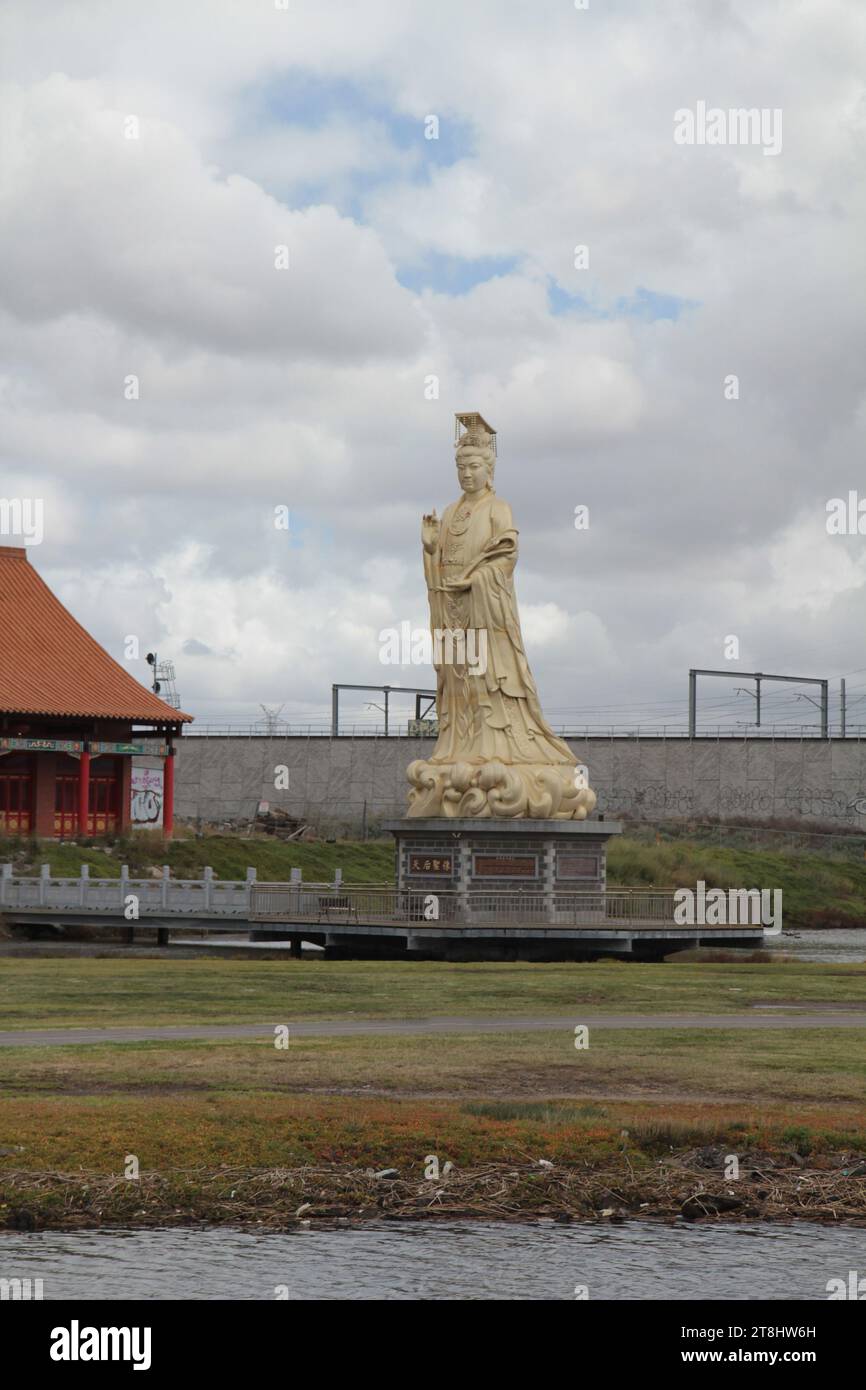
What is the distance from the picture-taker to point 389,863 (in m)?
78.1

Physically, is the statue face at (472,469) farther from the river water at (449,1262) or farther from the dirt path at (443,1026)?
the river water at (449,1262)

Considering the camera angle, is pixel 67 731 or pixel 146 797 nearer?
pixel 67 731

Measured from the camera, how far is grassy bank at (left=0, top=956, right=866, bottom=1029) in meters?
29.3

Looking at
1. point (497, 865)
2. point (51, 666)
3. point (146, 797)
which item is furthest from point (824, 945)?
point (146, 797)

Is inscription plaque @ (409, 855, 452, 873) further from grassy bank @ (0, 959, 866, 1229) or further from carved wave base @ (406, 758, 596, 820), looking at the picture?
grassy bank @ (0, 959, 866, 1229)

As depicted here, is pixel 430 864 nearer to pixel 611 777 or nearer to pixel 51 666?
pixel 51 666

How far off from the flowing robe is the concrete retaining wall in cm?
4428

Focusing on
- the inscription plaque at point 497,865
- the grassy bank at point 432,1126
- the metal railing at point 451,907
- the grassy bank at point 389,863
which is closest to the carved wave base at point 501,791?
the inscription plaque at point 497,865

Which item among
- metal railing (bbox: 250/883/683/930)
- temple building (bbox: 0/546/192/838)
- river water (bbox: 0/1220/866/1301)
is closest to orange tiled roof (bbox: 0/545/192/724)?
temple building (bbox: 0/546/192/838)

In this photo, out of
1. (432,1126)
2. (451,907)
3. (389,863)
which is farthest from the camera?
(389,863)

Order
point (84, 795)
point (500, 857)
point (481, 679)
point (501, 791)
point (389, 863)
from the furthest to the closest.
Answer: point (389, 863) < point (84, 795) < point (481, 679) < point (500, 857) < point (501, 791)

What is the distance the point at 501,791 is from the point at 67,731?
989 inches

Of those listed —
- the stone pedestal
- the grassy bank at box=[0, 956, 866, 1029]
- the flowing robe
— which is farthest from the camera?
the flowing robe
